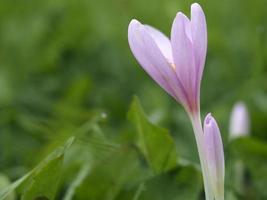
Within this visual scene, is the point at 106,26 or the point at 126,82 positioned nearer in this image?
the point at 126,82

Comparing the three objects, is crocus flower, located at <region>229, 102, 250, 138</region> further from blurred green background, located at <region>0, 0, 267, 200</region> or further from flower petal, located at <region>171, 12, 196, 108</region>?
flower petal, located at <region>171, 12, 196, 108</region>

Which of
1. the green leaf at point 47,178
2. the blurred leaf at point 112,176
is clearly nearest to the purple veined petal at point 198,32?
the green leaf at point 47,178

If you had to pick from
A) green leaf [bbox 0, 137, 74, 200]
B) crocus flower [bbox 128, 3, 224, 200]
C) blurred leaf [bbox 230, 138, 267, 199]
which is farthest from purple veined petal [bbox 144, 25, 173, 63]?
blurred leaf [bbox 230, 138, 267, 199]

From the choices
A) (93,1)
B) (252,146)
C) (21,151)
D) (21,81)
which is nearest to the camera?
(252,146)

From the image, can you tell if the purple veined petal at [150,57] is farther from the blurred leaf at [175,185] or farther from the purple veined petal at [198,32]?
the blurred leaf at [175,185]

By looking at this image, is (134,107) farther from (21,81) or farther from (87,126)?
(21,81)

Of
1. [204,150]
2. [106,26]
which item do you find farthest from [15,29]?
[204,150]
